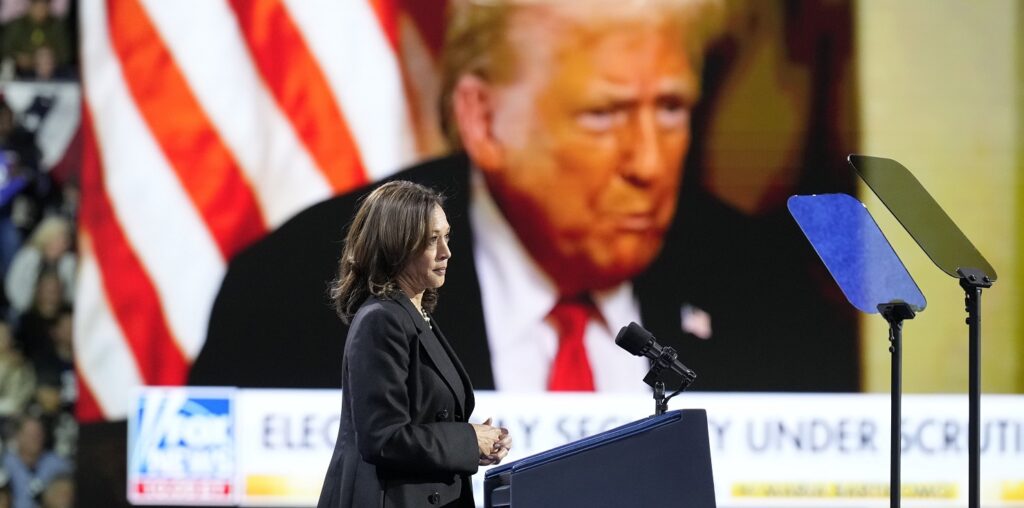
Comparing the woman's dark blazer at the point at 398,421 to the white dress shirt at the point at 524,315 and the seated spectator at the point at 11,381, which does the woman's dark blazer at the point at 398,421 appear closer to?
the white dress shirt at the point at 524,315

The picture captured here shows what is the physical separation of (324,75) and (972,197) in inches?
96.4

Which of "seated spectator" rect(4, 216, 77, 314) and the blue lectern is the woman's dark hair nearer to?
the blue lectern

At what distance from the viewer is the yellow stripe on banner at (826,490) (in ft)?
14.4

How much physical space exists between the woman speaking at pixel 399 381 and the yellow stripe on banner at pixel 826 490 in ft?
6.16

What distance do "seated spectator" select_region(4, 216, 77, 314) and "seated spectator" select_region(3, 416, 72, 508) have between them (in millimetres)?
444

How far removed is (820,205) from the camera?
330 centimetres

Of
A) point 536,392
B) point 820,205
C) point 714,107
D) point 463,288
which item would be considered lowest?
point 536,392

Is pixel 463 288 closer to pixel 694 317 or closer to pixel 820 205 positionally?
pixel 694 317

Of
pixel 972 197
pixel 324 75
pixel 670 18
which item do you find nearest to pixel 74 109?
pixel 324 75

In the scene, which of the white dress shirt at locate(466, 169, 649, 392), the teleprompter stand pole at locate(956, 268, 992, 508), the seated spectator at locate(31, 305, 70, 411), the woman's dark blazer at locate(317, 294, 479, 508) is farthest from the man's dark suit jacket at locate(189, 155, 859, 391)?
the woman's dark blazer at locate(317, 294, 479, 508)

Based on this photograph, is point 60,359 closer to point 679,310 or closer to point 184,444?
point 184,444

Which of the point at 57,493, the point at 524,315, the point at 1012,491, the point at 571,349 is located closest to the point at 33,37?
the point at 57,493

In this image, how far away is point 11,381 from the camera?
4383 mm

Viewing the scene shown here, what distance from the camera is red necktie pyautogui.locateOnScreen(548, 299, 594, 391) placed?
173 inches
